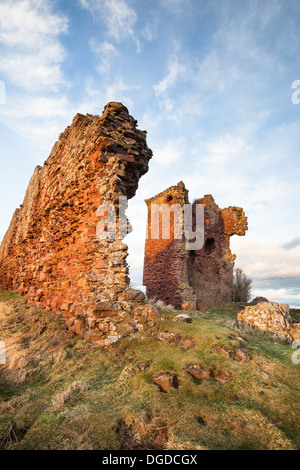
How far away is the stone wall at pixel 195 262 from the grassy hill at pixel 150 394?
8315mm

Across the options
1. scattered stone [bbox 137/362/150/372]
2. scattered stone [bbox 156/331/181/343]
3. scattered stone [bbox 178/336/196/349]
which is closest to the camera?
scattered stone [bbox 137/362/150/372]

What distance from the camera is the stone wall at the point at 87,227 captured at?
4.26m

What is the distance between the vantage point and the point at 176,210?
43.7 feet

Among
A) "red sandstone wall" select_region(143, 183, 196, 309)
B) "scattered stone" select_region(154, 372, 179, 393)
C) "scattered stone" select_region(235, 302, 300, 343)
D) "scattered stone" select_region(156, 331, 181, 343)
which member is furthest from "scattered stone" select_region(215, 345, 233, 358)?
"red sandstone wall" select_region(143, 183, 196, 309)

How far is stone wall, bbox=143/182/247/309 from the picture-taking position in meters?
12.2

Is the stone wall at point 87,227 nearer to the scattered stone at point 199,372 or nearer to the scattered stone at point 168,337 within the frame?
the scattered stone at point 168,337

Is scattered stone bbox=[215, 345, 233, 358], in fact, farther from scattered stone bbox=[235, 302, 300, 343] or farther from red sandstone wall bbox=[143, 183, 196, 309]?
red sandstone wall bbox=[143, 183, 196, 309]

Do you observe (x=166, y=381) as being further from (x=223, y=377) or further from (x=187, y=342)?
(x=187, y=342)

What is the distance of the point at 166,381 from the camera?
2414mm

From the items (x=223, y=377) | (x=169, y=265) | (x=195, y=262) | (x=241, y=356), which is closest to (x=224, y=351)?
(x=241, y=356)

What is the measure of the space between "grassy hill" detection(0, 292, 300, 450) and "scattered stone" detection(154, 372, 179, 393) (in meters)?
0.03

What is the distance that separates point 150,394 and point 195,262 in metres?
→ 12.5

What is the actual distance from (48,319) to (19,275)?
4.42 metres
